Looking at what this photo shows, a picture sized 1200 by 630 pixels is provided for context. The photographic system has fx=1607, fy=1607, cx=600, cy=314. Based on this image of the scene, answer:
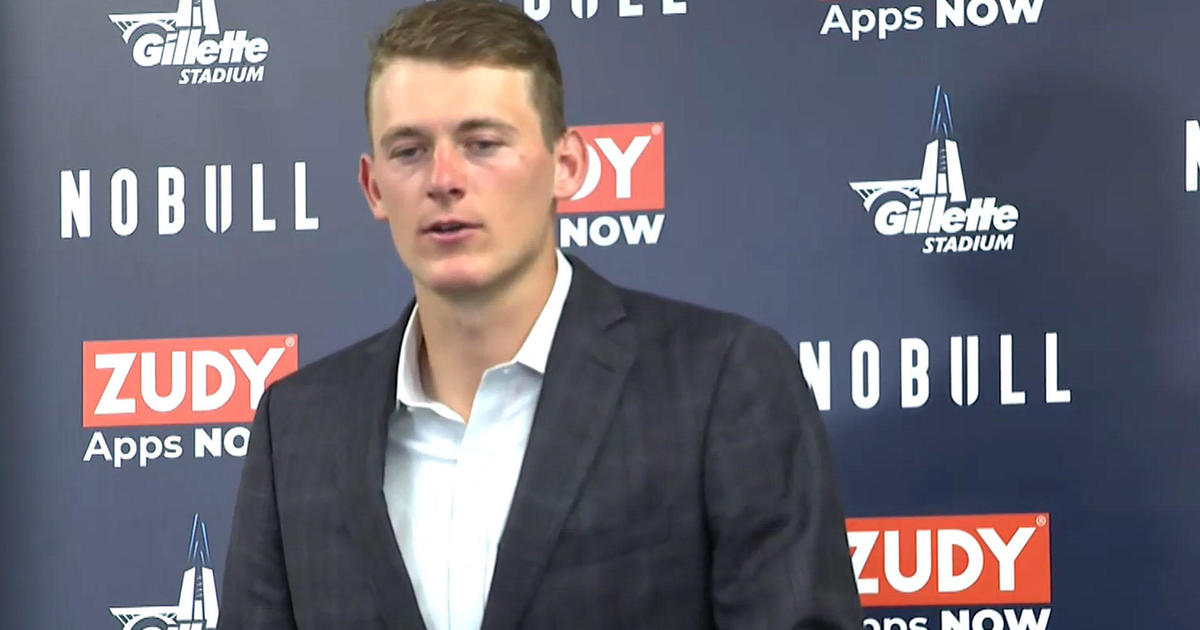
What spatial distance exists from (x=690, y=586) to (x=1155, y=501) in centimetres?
120

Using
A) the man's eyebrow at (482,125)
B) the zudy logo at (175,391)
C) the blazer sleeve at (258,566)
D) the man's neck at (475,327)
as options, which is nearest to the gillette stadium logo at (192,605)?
the zudy logo at (175,391)

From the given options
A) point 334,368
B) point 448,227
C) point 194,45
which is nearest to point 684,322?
point 448,227

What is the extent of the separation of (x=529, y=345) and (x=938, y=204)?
1123 mm

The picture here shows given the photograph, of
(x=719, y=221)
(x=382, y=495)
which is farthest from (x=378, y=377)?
(x=719, y=221)

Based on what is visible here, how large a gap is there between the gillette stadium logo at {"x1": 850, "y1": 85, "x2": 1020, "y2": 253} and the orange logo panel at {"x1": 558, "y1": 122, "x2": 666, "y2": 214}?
0.34 meters

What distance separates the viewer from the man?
5.12ft

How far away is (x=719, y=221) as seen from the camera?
263 centimetres

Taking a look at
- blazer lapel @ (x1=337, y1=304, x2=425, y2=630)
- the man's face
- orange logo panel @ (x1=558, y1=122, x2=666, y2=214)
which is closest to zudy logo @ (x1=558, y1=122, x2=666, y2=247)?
orange logo panel @ (x1=558, y1=122, x2=666, y2=214)

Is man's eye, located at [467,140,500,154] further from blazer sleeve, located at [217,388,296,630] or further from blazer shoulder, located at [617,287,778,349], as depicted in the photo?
blazer sleeve, located at [217,388,296,630]

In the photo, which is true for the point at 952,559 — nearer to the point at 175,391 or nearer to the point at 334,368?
the point at 334,368

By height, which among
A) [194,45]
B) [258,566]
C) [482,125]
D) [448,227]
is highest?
[194,45]

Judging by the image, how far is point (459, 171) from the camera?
5.18ft

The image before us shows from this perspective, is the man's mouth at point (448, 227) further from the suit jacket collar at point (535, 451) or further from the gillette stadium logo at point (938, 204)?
the gillette stadium logo at point (938, 204)

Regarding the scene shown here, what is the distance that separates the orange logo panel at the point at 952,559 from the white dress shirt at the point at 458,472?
1.05 m
